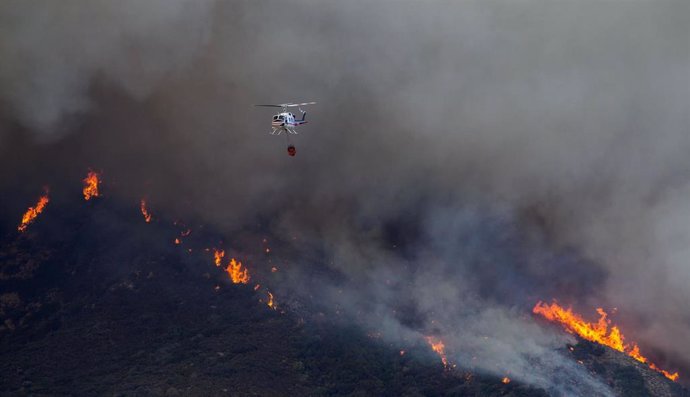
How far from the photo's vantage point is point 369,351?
129000 mm

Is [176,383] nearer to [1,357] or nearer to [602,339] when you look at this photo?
[1,357]

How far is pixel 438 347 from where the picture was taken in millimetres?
132500

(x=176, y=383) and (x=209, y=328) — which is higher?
(x=209, y=328)

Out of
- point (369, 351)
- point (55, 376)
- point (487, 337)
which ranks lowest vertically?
point (55, 376)

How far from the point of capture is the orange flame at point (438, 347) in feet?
422

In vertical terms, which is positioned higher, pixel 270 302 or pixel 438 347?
pixel 270 302

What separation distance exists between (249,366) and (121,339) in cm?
2609

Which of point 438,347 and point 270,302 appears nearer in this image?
point 438,347

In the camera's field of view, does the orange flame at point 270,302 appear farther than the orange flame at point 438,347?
Yes

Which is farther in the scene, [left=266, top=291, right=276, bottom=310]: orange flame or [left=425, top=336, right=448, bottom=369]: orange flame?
[left=266, top=291, right=276, bottom=310]: orange flame

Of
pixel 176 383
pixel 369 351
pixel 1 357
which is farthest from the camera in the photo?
pixel 369 351

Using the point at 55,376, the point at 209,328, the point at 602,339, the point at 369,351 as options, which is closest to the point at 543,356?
the point at 602,339

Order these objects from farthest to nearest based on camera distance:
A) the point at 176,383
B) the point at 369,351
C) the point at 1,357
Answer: the point at 369,351 → the point at 1,357 → the point at 176,383

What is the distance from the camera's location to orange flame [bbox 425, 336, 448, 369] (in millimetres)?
128500
